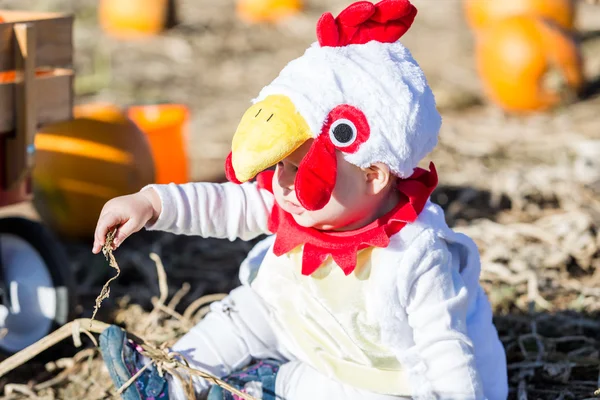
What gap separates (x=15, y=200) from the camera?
2.53 m

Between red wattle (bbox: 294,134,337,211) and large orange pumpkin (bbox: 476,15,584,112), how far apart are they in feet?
11.5

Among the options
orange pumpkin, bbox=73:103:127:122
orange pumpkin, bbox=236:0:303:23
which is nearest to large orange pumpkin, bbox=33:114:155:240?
orange pumpkin, bbox=73:103:127:122

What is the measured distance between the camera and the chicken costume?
67.2 inches

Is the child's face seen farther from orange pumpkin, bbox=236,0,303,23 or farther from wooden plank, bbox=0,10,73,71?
orange pumpkin, bbox=236,0,303,23

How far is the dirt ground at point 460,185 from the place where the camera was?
259cm

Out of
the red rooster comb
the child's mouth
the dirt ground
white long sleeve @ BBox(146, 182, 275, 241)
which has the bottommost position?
the dirt ground

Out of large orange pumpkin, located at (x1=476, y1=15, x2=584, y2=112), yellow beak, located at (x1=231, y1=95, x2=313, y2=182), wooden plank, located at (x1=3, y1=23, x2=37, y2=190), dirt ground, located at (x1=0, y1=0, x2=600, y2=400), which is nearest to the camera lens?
yellow beak, located at (x1=231, y1=95, x2=313, y2=182)

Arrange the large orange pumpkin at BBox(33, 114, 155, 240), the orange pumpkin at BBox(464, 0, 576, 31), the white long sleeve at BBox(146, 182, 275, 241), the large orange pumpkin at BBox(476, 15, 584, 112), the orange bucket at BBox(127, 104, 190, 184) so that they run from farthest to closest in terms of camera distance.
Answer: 1. the orange pumpkin at BBox(464, 0, 576, 31)
2. the large orange pumpkin at BBox(476, 15, 584, 112)
3. the orange bucket at BBox(127, 104, 190, 184)
4. the large orange pumpkin at BBox(33, 114, 155, 240)
5. the white long sleeve at BBox(146, 182, 275, 241)

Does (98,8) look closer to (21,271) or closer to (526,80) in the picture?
(526,80)

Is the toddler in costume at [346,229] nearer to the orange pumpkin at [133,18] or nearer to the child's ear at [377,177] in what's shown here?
the child's ear at [377,177]

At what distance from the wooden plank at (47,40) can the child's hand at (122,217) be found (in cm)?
78

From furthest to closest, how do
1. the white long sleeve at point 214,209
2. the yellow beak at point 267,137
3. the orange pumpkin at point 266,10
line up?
the orange pumpkin at point 266,10 < the white long sleeve at point 214,209 < the yellow beak at point 267,137

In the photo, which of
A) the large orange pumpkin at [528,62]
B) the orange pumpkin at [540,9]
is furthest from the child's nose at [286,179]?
the orange pumpkin at [540,9]

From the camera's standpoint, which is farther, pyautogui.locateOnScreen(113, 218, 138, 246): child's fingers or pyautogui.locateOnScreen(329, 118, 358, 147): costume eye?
pyautogui.locateOnScreen(113, 218, 138, 246): child's fingers
